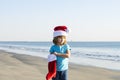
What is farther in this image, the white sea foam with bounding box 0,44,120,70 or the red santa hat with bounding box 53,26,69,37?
the white sea foam with bounding box 0,44,120,70

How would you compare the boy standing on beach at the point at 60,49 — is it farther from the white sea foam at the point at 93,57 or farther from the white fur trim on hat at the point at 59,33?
the white sea foam at the point at 93,57

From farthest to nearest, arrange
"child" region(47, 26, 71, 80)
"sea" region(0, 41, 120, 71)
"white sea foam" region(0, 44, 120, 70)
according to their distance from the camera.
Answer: "sea" region(0, 41, 120, 71)
"white sea foam" region(0, 44, 120, 70)
"child" region(47, 26, 71, 80)

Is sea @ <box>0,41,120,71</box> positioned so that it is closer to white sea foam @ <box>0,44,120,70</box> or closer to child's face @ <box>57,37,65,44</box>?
white sea foam @ <box>0,44,120,70</box>

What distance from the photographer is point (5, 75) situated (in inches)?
468

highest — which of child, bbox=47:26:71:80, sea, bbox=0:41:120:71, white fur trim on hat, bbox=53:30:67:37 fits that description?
white fur trim on hat, bbox=53:30:67:37

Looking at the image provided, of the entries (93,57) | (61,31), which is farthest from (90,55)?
(61,31)

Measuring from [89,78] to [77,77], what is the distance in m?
0.44

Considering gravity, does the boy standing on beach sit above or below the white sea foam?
above

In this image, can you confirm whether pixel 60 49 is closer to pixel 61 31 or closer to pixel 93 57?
pixel 61 31

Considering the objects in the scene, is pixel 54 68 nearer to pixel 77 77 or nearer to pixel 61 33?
pixel 61 33

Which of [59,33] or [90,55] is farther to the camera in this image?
[90,55]

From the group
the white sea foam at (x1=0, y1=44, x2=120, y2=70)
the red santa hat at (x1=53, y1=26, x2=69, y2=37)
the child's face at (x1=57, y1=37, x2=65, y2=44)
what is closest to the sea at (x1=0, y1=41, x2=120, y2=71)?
the white sea foam at (x1=0, y1=44, x2=120, y2=70)

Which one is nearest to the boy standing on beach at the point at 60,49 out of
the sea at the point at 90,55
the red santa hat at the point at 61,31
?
the red santa hat at the point at 61,31

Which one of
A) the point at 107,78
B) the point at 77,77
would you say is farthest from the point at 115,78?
the point at 77,77
